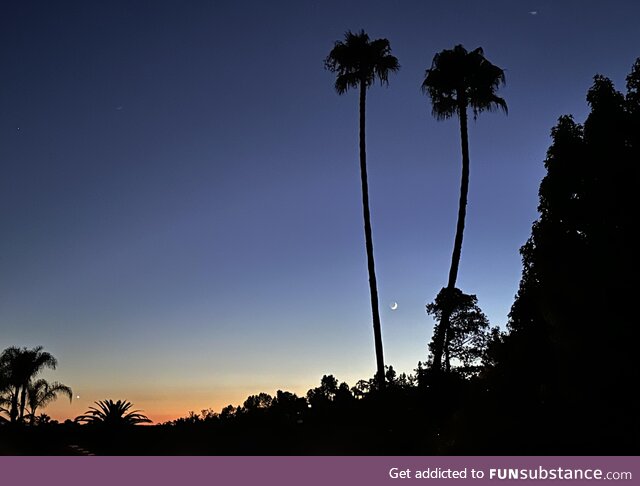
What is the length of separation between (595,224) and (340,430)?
12149 mm

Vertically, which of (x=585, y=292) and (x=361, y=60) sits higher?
(x=361, y=60)

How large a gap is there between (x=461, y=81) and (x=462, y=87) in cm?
25

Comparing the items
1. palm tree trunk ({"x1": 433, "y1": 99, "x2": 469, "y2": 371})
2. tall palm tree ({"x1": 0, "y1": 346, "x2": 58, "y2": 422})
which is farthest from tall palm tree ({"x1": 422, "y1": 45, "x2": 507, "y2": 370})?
tall palm tree ({"x1": 0, "y1": 346, "x2": 58, "y2": 422})

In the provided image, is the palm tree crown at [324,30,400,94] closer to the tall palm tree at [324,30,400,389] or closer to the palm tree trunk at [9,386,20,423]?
the tall palm tree at [324,30,400,389]

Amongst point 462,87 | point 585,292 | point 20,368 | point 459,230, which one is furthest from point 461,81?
point 20,368

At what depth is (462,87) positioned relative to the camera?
25.9 metres

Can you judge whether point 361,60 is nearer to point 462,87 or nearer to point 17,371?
point 462,87

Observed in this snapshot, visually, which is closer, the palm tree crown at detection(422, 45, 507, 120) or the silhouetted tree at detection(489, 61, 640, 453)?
the silhouetted tree at detection(489, 61, 640, 453)

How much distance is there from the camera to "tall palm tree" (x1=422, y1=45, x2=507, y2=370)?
25.4 m
